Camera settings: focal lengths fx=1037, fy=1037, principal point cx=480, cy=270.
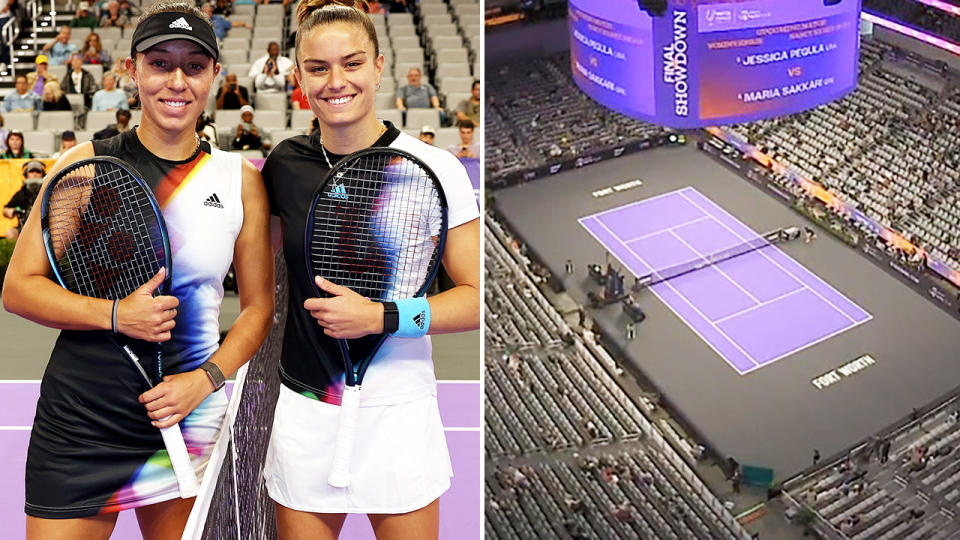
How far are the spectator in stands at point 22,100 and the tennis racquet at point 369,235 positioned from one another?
18.3ft

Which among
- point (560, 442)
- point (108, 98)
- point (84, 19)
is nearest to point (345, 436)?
point (560, 442)

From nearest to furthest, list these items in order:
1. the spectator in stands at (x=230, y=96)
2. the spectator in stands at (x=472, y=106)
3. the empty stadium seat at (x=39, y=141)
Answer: the empty stadium seat at (x=39, y=141), the spectator in stands at (x=472, y=106), the spectator in stands at (x=230, y=96)

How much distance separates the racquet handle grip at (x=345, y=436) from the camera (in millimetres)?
1709

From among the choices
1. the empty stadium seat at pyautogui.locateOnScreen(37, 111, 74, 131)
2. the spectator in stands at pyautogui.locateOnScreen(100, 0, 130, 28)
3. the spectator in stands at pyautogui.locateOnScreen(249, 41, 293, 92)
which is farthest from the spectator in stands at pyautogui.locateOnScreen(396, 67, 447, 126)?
the spectator in stands at pyautogui.locateOnScreen(100, 0, 130, 28)

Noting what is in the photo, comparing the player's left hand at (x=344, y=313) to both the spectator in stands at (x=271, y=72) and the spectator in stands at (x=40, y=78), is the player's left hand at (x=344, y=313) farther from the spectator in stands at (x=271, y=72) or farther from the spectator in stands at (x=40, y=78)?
the spectator in stands at (x=40, y=78)

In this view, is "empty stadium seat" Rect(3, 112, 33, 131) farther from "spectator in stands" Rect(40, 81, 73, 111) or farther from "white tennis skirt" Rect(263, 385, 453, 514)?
"white tennis skirt" Rect(263, 385, 453, 514)

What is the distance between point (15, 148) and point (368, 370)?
4.77m

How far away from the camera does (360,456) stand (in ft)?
5.84

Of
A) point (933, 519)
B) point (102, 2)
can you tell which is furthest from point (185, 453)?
point (102, 2)

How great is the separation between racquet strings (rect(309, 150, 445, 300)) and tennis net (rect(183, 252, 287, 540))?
0.36 meters

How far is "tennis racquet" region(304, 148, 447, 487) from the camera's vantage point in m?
1.70

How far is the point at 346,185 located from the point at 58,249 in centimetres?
51

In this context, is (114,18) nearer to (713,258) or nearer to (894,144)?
(713,258)

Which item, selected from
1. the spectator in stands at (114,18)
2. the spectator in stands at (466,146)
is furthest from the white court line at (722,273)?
the spectator in stands at (114,18)
